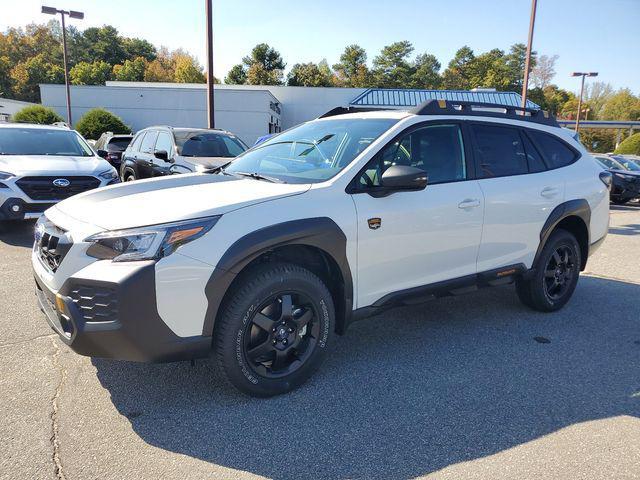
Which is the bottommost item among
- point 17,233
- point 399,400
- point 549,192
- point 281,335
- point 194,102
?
point 17,233

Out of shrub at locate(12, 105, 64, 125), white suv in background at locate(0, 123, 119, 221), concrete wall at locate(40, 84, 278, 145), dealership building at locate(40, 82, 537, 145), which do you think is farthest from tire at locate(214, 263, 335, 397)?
dealership building at locate(40, 82, 537, 145)

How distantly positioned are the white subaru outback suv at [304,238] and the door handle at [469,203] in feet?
0.05

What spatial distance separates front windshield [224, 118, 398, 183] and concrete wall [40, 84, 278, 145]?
28.4 m

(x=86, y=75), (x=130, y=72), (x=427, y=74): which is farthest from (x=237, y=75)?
(x=427, y=74)

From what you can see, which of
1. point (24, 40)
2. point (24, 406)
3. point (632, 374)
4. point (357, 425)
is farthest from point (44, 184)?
point (24, 40)

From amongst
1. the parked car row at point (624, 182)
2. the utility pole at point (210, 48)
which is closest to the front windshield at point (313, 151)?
the utility pole at point (210, 48)

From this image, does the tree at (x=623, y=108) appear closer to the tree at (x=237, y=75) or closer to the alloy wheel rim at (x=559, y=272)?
the tree at (x=237, y=75)

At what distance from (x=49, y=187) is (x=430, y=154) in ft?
18.6

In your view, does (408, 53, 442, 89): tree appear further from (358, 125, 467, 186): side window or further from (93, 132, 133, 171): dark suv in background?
(358, 125, 467, 186): side window

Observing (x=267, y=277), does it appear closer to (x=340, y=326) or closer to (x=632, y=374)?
(x=340, y=326)

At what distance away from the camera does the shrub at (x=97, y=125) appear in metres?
26.6

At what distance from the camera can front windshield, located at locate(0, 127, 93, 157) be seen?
7895 mm

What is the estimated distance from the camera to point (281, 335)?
3.10 m

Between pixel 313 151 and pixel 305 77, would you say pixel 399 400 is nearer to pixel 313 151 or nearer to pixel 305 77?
pixel 313 151
